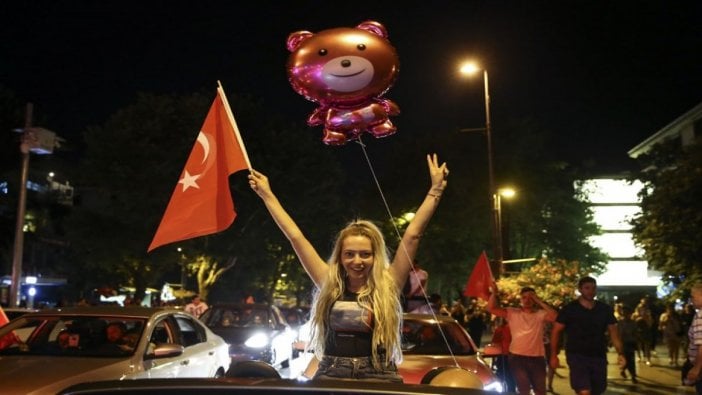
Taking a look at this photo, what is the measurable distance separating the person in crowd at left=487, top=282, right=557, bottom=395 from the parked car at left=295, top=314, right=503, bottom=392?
1.35m

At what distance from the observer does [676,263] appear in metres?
19.0

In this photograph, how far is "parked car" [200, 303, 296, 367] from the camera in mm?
13789

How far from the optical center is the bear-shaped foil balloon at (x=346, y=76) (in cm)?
475

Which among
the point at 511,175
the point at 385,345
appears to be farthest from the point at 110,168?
the point at 385,345

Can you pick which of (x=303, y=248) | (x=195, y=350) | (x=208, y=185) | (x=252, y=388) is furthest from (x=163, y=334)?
(x=252, y=388)

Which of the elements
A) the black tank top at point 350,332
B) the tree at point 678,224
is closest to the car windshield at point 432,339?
the black tank top at point 350,332

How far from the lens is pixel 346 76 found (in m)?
4.79

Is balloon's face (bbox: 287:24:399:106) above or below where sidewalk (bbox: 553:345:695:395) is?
above

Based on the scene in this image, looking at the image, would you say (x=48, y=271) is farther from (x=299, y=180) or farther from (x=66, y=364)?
(x=66, y=364)

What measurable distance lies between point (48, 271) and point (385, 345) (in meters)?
65.0

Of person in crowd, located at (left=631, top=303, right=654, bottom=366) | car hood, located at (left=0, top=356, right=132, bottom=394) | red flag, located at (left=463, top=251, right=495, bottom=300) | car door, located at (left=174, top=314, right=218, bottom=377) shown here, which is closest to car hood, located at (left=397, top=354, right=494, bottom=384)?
car hood, located at (left=0, top=356, right=132, bottom=394)

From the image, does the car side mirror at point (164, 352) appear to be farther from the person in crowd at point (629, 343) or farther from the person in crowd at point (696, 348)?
the person in crowd at point (629, 343)

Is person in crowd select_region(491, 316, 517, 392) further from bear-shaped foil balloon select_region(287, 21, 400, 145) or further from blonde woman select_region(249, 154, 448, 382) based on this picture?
blonde woman select_region(249, 154, 448, 382)

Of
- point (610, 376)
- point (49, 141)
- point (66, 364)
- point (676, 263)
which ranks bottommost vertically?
point (610, 376)
